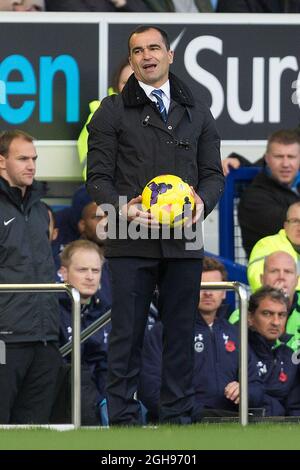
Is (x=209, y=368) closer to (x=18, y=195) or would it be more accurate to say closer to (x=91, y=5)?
(x=18, y=195)

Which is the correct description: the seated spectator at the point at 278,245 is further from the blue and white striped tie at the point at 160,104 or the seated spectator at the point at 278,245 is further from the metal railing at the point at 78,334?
the blue and white striped tie at the point at 160,104

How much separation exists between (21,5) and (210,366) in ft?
12.8

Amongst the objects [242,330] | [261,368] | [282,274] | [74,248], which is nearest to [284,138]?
[282,274]

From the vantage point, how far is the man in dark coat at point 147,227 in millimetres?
10352

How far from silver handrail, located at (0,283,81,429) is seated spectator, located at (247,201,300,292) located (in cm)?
254

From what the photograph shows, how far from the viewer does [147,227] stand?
10250 mm

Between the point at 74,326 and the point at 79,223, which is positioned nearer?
the point at 74,326

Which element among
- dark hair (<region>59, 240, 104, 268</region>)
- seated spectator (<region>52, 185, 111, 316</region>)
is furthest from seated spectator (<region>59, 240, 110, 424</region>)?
seated spectator (<region>52, 185, 111, 316</region>)

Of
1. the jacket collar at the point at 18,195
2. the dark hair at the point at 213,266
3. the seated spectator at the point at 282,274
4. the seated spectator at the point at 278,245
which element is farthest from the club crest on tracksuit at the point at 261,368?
the jacket collar at the point at 18,195

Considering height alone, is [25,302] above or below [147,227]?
below

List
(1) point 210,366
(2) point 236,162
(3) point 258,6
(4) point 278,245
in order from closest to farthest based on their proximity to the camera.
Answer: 1. (1) point 210,366
2. (4) point 278,245
3. (2) point 236,162
4. (3) point 258,6

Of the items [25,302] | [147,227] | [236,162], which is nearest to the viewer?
[147,227]

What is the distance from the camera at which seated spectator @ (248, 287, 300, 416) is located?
12.4 m
